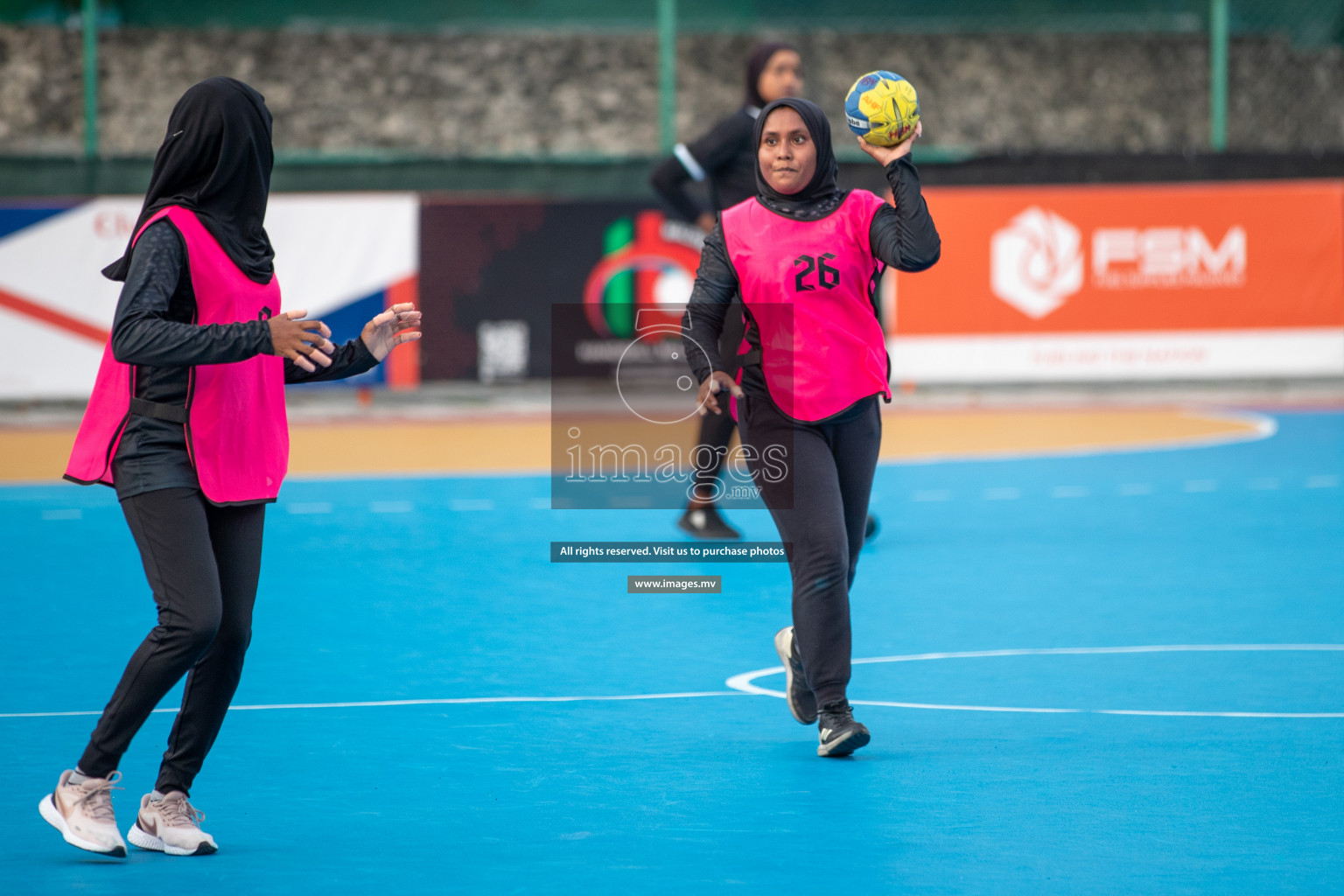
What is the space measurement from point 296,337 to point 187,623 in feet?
2.45

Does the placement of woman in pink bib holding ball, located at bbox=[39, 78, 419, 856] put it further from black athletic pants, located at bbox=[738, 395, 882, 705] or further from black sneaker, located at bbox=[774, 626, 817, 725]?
black sneaker, located at bbox=[774, 626, 817, 725]

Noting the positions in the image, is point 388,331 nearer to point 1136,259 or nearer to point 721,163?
point 721,163

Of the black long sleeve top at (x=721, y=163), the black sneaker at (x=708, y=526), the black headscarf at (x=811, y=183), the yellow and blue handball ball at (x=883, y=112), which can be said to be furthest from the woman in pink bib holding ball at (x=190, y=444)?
the black sneaker at (x=708, y=526)

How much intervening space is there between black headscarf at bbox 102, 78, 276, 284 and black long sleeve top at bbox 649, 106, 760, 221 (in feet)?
15.6

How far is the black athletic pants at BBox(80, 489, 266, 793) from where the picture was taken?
4102mm

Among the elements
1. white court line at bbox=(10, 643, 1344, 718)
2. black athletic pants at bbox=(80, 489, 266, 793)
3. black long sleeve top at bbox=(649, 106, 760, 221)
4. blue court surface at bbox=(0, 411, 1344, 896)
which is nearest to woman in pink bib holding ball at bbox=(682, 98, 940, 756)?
blue court surface at bbox=(0, 411, 1344, 896)

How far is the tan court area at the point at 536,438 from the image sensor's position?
523 inches

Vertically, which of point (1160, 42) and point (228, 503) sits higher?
point (1160, 42)

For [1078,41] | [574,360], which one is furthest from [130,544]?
[1078,41]

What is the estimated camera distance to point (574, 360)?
1681 cm

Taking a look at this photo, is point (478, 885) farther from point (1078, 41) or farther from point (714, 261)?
point (1078, 41)

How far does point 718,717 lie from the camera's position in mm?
5617

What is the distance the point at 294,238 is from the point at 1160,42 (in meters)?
11.7

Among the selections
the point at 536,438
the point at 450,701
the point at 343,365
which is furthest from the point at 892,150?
the point at 536,438
